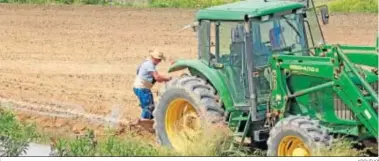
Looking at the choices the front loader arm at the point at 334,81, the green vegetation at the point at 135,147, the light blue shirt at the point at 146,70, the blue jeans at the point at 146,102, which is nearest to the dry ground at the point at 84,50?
the blue jeans at the point at 146,102

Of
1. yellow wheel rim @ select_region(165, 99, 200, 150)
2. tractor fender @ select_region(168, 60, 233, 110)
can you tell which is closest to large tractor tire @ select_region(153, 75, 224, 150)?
yellow wheel rim @ select_region(165, 99, 200, 150)

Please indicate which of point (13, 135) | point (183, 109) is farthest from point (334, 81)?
point (13, 135)

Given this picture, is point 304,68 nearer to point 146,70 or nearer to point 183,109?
point 183,109

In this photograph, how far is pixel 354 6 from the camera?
95.9 ft

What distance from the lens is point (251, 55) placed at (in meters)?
11.0

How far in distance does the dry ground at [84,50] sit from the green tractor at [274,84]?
110 inches

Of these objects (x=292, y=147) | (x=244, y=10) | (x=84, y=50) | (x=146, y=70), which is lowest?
(x=292, y=147)

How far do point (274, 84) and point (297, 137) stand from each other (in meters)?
1.04

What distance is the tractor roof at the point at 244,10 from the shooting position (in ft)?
36.4

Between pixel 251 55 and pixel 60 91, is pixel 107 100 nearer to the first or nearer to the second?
pixel 60 91

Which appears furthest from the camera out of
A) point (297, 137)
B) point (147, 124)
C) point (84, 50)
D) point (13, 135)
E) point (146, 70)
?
point (84, 50)

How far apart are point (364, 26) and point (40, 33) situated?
8.75 metres
